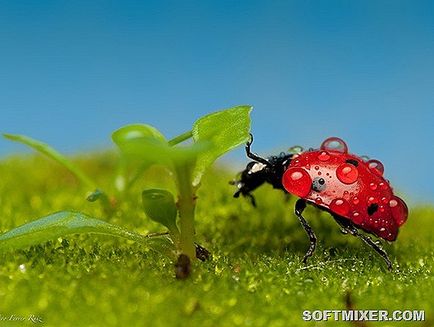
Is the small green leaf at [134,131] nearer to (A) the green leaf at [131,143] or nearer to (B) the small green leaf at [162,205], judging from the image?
(A) the green leaf at [131,143]

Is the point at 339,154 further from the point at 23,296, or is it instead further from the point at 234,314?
the point at 23,296

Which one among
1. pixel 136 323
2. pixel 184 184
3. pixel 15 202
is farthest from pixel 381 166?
pixel 15 202

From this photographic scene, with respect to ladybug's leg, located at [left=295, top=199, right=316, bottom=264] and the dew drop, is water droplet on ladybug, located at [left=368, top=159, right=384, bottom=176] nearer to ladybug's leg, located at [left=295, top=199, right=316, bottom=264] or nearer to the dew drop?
the dew drop

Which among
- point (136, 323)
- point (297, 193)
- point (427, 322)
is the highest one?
point (297, 193)

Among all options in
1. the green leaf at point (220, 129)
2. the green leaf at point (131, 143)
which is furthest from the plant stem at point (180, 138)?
the green leaf at point (220, 129)

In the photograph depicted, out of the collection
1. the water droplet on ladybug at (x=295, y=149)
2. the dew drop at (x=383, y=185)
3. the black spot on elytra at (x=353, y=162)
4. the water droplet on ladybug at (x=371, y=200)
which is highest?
the water droplet on ladybug at (x=295, y=149)
